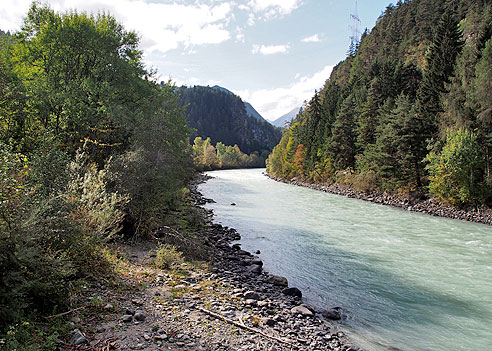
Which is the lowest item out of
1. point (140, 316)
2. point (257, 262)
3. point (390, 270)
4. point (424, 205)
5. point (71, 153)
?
point (257, 262)

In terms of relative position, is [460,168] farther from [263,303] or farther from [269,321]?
[269,321]

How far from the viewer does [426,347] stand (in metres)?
6.96

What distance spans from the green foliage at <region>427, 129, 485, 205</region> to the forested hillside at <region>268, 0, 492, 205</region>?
7cm

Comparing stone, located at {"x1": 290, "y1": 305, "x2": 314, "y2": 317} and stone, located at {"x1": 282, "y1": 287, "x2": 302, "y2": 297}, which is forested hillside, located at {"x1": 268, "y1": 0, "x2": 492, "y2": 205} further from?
stone, located at {"x1": 290, "y1": 305, "x2": 314, "y2": 317}

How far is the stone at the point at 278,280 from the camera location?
10078mm

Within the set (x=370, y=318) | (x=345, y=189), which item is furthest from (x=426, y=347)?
(x=345, y=189)

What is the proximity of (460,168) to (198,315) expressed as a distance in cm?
2704

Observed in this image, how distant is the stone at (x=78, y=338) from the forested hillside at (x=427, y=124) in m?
28.8

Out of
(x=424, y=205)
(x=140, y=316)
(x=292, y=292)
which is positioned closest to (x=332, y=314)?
(x=292, y=292)

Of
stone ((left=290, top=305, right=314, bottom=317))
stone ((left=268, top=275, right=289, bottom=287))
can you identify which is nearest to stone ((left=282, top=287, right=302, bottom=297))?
stone ((left=268, top=275, right=289, bottom=287))

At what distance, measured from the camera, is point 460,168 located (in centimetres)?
2483

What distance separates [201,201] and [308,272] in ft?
64.1

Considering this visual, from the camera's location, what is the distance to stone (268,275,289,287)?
10.1 m

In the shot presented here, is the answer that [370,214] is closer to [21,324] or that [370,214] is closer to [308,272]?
[308,272]
